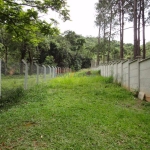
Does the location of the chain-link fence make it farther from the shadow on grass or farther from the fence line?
the fence line

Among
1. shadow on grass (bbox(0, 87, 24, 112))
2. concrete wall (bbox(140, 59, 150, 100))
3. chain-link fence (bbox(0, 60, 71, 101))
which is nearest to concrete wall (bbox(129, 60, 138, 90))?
concrete wall (bbox(140, 59, 150, 100))

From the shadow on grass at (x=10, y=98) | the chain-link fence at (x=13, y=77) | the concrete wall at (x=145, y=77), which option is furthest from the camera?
the chain-link fence at (x=13, y=77)

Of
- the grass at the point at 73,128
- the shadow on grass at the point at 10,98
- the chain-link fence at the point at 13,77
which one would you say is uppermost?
the chain-link fence at the point at 13,77

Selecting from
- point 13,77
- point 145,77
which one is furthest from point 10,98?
point 145,77

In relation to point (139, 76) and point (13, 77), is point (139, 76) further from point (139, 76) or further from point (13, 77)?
point (13, 77)

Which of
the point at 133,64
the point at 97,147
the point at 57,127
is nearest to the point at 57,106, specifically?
the point at 57,127

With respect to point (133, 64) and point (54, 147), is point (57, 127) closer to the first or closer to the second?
point (54, 147)

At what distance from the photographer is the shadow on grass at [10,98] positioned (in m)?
4.63

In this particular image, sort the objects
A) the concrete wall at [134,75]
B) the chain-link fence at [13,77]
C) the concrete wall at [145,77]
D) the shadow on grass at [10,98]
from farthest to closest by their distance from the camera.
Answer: the concrete wall at [134,75] < the chain-link fence at [13,77] < the concrete wall at [145,77] < the shadow on grass at [10,98]

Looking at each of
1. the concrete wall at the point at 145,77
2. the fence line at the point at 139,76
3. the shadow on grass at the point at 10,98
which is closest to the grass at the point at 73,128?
the shadow on grass at the point at 10,98

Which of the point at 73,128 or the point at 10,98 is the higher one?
the point at 10,98

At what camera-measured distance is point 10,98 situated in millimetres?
5098

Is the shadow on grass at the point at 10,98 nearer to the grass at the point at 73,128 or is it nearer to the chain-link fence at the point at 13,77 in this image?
the chain-link fence at the point at 13,77

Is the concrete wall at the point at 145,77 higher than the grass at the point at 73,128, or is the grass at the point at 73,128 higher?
the concrete wall at the point at 145,77
